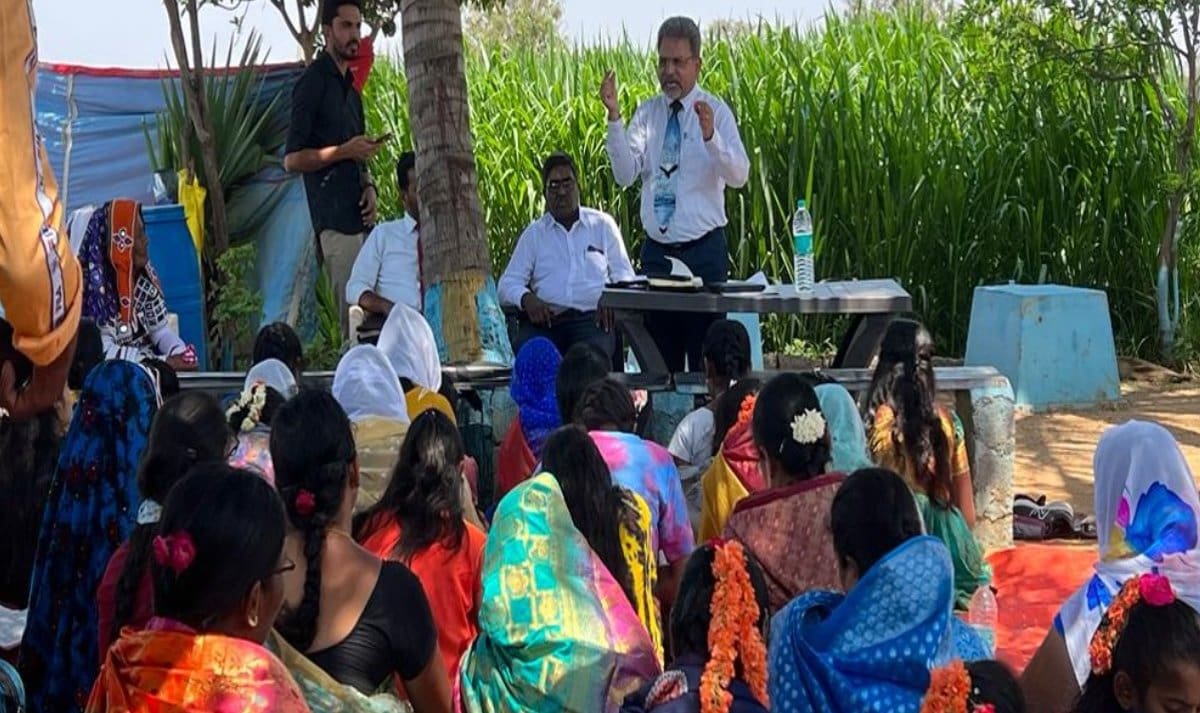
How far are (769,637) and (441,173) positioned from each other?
5084 mm

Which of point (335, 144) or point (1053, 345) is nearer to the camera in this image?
point (335, 144)

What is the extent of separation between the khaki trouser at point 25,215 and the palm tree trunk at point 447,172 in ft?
17.7

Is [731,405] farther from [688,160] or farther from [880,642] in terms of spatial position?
[688,160]

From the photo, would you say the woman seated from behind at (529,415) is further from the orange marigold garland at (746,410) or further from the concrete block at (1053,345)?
the concrete block at (1053,345)

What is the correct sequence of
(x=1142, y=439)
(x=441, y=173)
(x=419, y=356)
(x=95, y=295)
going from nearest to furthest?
(x=1142, y=439)
(x=419, y=356)
(x=95, y=295)
(x=441, y=173)

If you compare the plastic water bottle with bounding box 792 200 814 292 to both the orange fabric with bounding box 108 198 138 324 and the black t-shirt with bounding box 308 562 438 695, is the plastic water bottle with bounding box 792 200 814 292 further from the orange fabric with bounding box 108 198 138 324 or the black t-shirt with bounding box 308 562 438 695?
the black t-shirt with bounding box 308 562 438 695

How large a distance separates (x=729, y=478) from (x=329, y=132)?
4.66 metres

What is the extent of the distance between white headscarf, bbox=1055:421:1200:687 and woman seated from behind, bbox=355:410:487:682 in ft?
4.41

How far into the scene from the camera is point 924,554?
3209 millimetres

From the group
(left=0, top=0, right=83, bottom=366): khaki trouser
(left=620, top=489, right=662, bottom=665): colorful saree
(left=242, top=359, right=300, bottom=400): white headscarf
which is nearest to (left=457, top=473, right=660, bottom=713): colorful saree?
(left=620, top=489, right=662, bottom=665): colorful saree

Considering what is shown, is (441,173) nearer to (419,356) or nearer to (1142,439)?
(419,356)

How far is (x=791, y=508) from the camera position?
415cm

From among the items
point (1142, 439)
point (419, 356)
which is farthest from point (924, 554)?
point (419, 356)

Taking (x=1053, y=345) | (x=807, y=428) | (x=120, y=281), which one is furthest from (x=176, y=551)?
(x=1053, y=345)
